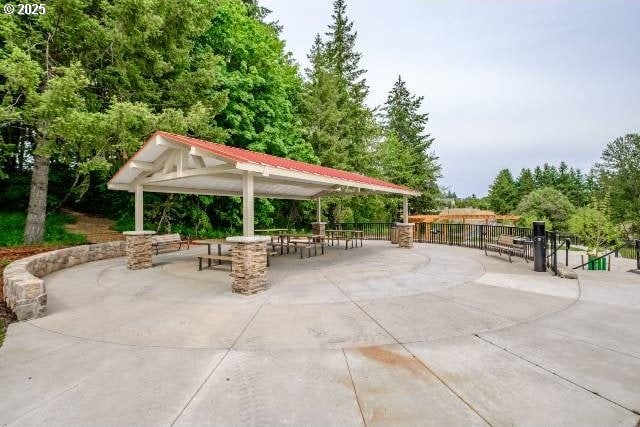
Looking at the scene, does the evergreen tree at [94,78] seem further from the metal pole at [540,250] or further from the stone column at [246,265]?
the metal pole at [540,250]

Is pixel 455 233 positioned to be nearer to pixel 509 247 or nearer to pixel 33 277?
pixel 509 247

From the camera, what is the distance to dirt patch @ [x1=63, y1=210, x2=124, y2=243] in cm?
1416

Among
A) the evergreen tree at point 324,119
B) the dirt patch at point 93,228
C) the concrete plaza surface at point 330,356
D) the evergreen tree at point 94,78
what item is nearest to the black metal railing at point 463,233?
the concrete plaza surface at point 330,356

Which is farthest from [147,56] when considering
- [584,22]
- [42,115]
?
[584,22]

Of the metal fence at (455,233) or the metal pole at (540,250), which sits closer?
the metal pole at (540,250)

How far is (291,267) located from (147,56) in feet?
37.8

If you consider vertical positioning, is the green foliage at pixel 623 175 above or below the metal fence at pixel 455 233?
above

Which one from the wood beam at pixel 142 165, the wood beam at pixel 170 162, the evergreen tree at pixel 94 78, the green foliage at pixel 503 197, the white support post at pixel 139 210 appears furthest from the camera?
the green foliage at pixel 503 197

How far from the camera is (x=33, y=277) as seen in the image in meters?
6.03

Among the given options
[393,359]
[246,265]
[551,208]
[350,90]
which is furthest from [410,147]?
[393,359]

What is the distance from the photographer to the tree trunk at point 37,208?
462 inches

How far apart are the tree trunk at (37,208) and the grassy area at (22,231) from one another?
1.56 feet

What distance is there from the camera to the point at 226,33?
62.0 ft

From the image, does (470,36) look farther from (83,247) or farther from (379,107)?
(83,247)
